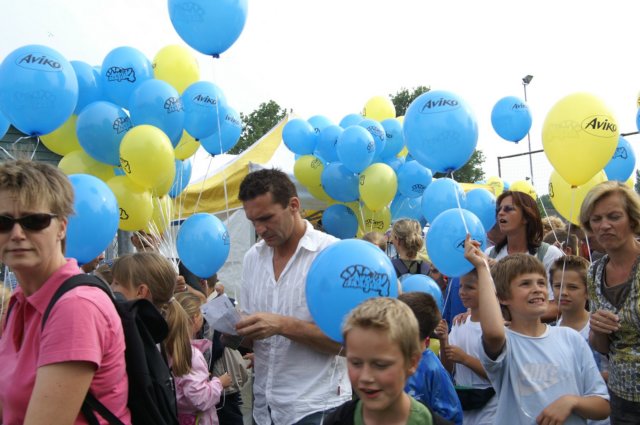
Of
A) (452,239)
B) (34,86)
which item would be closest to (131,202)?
(34,86)

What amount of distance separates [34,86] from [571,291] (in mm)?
3848

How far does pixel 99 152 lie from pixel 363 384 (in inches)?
151

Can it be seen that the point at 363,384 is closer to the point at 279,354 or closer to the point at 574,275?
the point at 279,354

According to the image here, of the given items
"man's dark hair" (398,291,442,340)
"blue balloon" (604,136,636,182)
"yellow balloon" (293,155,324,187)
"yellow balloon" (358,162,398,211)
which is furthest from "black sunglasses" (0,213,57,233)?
"yellow balloon" (293,155,324,187)

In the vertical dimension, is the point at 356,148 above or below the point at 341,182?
above

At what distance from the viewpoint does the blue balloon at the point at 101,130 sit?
15.5 feet

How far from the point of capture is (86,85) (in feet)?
16.6

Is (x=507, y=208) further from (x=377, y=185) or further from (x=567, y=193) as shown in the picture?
(x=377, y=185)

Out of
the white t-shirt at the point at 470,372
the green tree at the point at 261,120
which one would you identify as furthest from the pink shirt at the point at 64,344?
the green tree at the point at 261,120

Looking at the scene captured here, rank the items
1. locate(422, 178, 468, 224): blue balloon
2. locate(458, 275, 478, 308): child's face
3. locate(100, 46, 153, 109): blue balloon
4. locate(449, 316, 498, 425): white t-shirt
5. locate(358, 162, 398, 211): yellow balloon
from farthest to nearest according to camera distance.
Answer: locate(358, 162, 398, 211): yellow balloon
locate(100, 46, 153, 109): blue balloon
locate(422, 178, 468, 224): blue balloon
locate(458, 275, 478, 308): child's face
locate(449, 316, 498, 425): white t-shirt

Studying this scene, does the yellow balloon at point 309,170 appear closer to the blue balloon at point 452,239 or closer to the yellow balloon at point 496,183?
the yellow balloon at point 496,183

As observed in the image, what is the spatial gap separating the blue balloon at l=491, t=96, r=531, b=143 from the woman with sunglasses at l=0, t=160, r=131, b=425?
6.33 meters

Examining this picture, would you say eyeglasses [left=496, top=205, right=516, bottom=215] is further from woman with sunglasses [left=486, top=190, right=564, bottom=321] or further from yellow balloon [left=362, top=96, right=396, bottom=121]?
yellow balloon [left=362, top=96, right=396, bottom=121]

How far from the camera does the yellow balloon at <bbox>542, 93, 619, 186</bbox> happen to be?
417 centimetres
